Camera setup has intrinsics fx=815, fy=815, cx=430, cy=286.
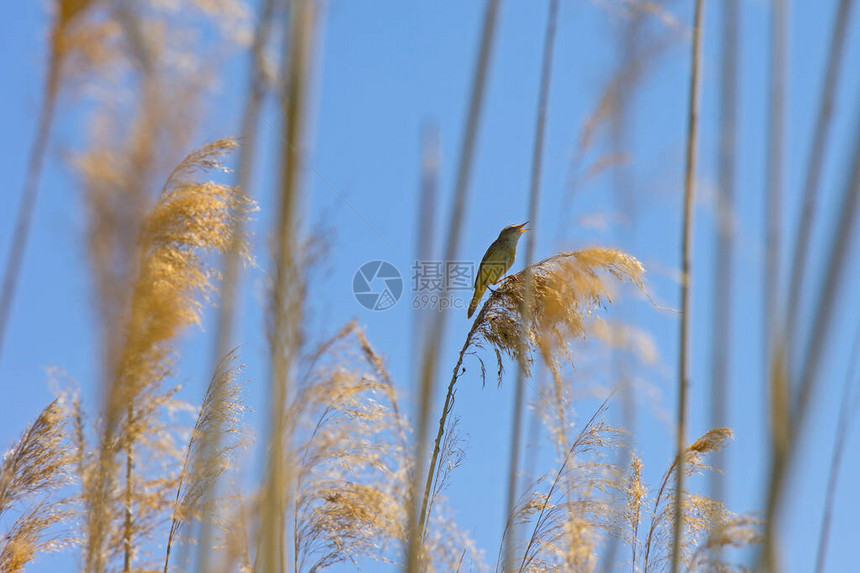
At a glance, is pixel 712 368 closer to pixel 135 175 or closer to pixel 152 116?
pixel 152 116

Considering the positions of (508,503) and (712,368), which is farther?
(508,503)

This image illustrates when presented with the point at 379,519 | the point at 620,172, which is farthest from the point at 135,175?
the point at 379,519

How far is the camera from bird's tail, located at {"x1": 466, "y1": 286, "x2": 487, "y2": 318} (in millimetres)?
5172

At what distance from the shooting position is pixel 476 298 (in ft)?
17.2

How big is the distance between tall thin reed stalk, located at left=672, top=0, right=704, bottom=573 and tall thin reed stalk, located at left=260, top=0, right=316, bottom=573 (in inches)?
27.6

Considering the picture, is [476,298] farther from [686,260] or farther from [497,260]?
[686,260]

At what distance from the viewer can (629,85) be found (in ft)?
6.04

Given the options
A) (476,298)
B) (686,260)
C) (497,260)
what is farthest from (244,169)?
(497,260)

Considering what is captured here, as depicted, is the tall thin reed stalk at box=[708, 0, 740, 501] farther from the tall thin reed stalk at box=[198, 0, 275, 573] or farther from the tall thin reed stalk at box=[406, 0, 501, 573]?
the tall thin reed stalk at box=[198, 0, 275, 573]

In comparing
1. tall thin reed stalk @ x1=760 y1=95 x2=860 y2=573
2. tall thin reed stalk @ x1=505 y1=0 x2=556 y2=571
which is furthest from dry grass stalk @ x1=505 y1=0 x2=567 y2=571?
tall thin reed stalk @ x1=760 y1=95 x2=860 y2=573

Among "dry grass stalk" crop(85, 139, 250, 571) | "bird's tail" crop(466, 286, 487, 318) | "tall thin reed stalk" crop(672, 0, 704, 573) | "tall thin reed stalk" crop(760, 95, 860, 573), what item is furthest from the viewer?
"bird's tail" crop(466, 286, 487, 318)

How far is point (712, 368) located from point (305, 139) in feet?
2.18

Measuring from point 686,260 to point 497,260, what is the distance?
4.11 meters

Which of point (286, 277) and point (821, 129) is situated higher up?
point (821, 129)
